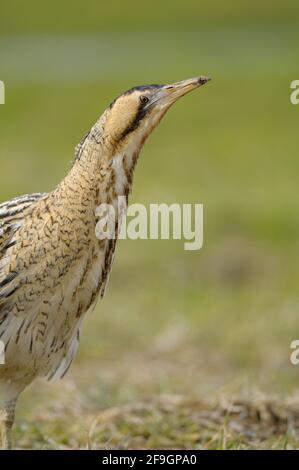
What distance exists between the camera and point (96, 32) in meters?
49.5

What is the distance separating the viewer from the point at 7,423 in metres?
4.82

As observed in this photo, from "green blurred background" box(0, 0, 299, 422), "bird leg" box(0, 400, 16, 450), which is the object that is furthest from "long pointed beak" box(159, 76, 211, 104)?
"bird leg" box(0, 400, 16, 450)

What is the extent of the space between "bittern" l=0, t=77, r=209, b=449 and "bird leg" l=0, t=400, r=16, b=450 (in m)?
0.20

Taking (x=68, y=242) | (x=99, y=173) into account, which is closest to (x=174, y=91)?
(x=99, y=173)

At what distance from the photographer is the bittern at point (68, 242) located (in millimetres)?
4281

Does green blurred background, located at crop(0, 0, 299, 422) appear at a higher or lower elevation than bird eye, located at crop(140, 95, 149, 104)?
higher

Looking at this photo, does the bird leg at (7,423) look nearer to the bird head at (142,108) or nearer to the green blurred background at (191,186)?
the green blurred background at (191,186)

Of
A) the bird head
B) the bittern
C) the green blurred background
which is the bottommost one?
the bittern

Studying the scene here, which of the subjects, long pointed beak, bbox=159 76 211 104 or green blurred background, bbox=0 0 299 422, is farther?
green blurred background, bbox=0 0 299 422

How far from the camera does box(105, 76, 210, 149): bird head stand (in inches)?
167

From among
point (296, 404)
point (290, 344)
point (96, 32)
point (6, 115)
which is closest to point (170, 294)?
point (290, 344)

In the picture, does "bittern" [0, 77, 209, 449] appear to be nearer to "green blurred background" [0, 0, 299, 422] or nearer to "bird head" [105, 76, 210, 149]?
"bird head" [105, 76, 210, 149]

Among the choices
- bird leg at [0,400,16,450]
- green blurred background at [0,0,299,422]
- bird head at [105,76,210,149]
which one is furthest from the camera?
green blurred background at [0,0,299,422]
